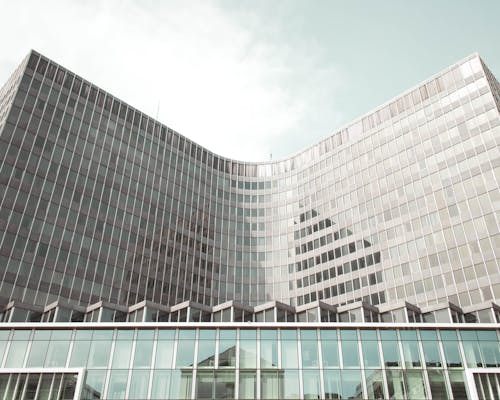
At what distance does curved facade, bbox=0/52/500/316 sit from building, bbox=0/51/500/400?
0.26 meters

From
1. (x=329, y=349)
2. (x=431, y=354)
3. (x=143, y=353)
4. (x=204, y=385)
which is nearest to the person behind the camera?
(x=204, y=385)

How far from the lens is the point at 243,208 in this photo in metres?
93.2

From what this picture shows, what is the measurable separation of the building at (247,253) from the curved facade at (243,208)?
26 cm

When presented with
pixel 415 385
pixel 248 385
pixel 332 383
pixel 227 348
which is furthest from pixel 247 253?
pixel 415 385

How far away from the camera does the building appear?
130 feet

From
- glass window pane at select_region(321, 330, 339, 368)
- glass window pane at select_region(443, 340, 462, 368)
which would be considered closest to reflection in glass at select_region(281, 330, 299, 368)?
glass window pane at select_region(321, 330, 339, 368)

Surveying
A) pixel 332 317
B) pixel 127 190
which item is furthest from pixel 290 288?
pixel 127 190

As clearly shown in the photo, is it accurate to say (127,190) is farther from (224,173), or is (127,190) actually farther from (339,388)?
(339,388)

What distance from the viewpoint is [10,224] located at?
189 ft

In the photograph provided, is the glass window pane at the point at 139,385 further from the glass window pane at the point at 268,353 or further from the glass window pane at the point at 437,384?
the glass window pane at the point at 437,384

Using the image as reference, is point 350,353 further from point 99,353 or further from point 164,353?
point 99,353

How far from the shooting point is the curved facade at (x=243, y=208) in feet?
→ 201

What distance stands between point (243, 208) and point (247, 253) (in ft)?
33.3

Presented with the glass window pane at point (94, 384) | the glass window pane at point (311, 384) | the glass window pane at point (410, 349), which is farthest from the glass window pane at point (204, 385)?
the glass window pane at point (410, 349)
